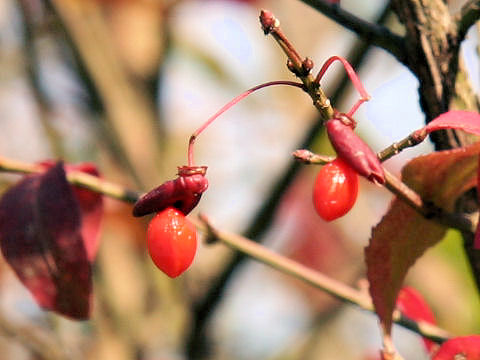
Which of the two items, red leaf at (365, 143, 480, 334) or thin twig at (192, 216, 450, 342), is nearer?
red leaf at (365, 143, 480, 334)

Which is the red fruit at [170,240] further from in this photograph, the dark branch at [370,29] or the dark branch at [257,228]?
the dark branch at [257,228]

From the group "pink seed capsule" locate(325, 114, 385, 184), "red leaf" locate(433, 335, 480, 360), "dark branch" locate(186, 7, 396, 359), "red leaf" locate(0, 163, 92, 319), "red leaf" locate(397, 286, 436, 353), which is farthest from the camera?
"dark branch" locate(186, 7, 396, 359)

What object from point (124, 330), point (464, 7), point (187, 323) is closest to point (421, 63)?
point (464, 7)

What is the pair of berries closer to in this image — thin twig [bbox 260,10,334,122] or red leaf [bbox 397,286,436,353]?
thin twig [bbox 260,10,334,122]

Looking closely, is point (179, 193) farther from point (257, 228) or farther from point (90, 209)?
point (257, 228)

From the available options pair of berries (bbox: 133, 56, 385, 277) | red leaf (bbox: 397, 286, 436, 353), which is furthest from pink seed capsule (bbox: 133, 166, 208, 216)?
red leaf (bbox: 397, 286, 436, 353)

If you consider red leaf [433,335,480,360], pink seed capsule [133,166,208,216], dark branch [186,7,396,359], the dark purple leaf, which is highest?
dark branch [186,7,396,359]

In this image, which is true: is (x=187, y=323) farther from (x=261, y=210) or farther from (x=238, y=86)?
(x=238, y=86)
